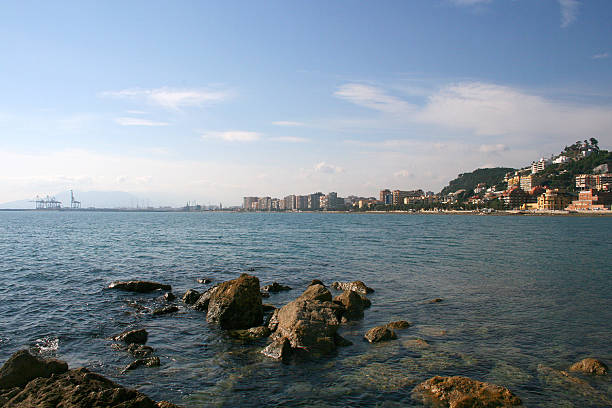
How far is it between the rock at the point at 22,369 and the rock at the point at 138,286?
13.1 m

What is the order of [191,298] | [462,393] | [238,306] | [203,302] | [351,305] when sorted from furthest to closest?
1. [191,298]
2. [203,302]
3. [351,305]
4. [238,306]
5. [462,393]

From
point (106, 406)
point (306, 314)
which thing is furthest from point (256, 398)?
point (306, 314)

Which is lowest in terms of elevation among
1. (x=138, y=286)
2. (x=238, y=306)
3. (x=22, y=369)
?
(x=138, y=286)

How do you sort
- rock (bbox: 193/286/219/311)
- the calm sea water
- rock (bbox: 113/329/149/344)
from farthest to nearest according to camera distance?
rock (bbox: 193/286/219/311) → rock (bbox: 113/329/149/344) → the calm sea water

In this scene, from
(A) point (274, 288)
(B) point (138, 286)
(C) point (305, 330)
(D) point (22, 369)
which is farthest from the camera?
(A) point (274, 288)

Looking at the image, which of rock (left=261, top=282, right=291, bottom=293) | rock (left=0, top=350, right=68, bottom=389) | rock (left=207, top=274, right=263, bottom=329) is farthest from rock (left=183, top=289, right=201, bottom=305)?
rock (left=0, top=350, right=68, bottom=389)

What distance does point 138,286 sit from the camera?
23219mm

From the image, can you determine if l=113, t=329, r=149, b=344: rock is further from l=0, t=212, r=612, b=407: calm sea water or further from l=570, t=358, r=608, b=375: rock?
l=570, t=358, r=608, b=375: rock

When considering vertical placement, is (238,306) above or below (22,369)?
below

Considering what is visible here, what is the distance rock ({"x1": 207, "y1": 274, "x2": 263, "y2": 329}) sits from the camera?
16.3 meters

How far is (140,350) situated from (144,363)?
1.14 metres

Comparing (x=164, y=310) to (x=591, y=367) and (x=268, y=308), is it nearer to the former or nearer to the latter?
(x=268, y=308)

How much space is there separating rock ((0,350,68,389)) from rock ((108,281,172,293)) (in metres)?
13.1

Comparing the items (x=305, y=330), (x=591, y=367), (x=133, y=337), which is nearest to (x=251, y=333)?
(x=305, y=330)
